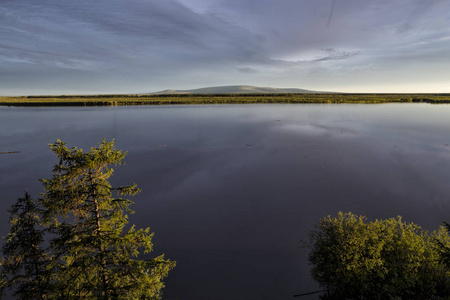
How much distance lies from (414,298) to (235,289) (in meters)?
12.3

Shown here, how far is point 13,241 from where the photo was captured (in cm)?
1059

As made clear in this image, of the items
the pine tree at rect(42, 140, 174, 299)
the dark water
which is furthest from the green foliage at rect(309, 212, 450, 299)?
the pine tree at rect(42, 140, 174, 299)

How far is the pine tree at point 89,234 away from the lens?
31.8 feet

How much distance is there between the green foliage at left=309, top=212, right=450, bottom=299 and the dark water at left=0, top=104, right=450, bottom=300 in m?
4.38

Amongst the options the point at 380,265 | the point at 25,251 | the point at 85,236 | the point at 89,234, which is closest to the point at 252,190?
the point at 380,265

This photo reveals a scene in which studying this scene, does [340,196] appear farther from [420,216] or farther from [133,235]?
[133,235]

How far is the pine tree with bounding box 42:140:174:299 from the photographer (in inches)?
381

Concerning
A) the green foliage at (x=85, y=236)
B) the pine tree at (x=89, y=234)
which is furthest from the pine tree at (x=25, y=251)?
the pine tree at (x=89, y=234)

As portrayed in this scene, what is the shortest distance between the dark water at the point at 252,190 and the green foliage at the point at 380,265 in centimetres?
438

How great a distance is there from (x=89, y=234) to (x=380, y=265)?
715 inches

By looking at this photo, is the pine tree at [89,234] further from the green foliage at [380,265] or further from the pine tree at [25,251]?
the green foliage at [380,265]

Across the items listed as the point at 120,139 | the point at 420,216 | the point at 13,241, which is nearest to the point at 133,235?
the point at 13,241

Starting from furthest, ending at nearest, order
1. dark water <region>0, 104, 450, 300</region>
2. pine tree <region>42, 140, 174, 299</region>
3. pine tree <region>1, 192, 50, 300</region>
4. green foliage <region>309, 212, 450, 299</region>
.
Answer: dark water <region>0, 104, 450, 300</region> < green foliage <region>309, 212, 450, 299</region> < pine tree <region>1, 192, 50, 300</region> < pine tree <region>42, 140, 174, 299</region>

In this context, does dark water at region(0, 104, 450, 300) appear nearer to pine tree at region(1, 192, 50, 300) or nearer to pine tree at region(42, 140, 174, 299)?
pine tree at region(42, 140, 174, 299)
